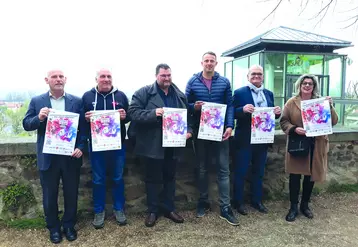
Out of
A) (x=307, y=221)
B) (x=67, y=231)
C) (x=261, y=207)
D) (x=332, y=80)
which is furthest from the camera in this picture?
(x=332, y=80)

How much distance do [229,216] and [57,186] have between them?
2018mm

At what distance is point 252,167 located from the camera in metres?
3.95

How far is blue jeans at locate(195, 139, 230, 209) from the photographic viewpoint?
362 cm

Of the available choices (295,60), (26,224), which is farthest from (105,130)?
(295,60)

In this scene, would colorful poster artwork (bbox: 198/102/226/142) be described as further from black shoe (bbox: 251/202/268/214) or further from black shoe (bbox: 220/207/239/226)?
black shoe (bbox: 251/202/268/214)

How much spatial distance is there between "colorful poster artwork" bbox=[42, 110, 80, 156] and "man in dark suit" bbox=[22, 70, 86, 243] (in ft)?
0.24

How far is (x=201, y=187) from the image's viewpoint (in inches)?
148

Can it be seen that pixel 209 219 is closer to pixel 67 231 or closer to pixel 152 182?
pixel 152 182

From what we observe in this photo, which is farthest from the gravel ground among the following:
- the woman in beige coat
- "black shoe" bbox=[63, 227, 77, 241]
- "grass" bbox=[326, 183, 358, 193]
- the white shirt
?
the white shirt

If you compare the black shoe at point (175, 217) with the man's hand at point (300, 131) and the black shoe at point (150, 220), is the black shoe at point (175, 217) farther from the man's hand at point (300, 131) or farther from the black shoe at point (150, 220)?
the man's hand at point (300, 131)

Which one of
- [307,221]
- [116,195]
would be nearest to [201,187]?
[116,195]

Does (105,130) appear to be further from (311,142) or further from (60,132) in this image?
(311,142)

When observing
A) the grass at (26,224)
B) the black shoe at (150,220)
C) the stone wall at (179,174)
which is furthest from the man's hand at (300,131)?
the grass at (26,224)

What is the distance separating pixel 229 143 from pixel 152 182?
1.19 m
